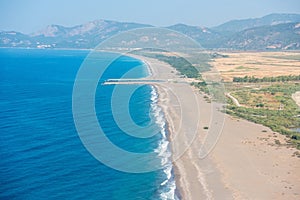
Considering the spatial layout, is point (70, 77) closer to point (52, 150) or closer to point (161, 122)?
point (161, 122)

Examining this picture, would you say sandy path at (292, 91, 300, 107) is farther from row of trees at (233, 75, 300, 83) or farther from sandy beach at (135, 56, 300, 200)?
sandy beach at (135, 56, 300, 200)

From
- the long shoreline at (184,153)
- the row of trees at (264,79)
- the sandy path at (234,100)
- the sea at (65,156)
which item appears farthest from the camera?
the row of trees at (264,79)

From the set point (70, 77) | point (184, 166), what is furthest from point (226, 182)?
point (70, 77)

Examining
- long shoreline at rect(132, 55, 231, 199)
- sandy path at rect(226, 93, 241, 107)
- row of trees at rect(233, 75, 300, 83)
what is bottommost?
long shoreline at rect(132, 55, 231, 199)

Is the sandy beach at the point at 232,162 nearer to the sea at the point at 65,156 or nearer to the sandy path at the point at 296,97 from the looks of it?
the sea at the point at 65,156

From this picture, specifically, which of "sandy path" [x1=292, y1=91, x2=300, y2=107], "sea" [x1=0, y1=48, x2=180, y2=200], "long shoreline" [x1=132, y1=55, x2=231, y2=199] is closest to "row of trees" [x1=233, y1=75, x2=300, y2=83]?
"sandy path" [x1=292, y1=91, x2=300, y2=107]

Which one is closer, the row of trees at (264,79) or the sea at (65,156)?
the sea at (65,156)

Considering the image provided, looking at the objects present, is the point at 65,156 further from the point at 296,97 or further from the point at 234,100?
the point at 296,97

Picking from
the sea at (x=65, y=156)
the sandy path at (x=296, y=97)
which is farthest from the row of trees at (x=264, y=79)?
the sea at (x=65, y=156)
